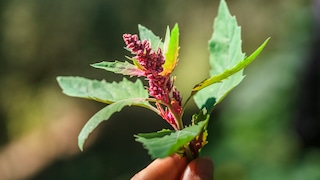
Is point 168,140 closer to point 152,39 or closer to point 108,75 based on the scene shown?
point 152,39

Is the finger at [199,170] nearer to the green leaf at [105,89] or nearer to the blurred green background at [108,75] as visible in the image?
the green leaf at [105,89]

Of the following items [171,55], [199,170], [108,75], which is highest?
[108,75]

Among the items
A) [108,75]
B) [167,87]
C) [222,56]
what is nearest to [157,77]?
[167,87]

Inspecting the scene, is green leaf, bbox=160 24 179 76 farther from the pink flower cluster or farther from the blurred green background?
the blurred green background

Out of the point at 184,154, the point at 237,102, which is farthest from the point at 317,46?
the point at 184,154

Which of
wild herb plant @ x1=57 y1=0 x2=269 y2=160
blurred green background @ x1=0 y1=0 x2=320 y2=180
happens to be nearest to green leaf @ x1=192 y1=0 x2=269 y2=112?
wild herb plant @ x1=57 y1=0 x2=269 y2=160

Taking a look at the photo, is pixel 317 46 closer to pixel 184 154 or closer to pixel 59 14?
pixel 59 14
